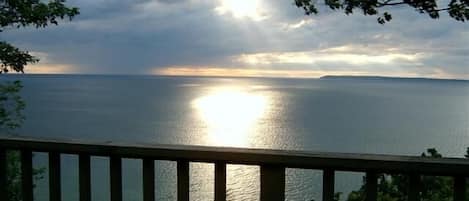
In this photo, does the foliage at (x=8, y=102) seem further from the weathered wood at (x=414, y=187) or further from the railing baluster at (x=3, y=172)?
the weathered wood at (x=414, y=187)

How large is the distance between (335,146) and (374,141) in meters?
3.71

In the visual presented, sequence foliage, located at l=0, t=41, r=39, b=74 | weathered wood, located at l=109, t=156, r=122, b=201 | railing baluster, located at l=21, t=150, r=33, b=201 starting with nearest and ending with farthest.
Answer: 1. weathered wood, located at l=109, t=156, r=122, b=201
2. railing baluster, located at l=21, t=150, r=33, b=201
3. foliage, located at l=0, t=41, r=39, b=74

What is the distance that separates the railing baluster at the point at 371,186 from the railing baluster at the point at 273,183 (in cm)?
31

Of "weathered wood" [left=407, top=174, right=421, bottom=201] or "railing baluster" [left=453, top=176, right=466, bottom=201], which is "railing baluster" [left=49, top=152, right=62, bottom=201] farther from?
"railing baluster" [left=453, top=176, right=466, bottom=201]

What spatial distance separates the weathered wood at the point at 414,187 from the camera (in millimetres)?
1560

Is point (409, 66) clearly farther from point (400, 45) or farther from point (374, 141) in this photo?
point (400, 45)

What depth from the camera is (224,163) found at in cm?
172

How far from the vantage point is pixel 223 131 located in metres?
38.5

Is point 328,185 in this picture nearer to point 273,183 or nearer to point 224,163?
point 273,183

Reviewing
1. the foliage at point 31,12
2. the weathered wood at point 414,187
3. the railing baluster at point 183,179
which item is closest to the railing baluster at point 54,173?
the railing baluster at point 183,179

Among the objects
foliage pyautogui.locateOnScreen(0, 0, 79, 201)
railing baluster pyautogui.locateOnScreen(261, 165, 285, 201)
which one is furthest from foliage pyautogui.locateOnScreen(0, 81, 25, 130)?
railing baluster pyautogui.locateOnScreen(261, 165, 285, 201)

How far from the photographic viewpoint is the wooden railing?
154 cm

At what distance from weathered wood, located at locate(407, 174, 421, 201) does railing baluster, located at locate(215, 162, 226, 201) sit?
0.69m

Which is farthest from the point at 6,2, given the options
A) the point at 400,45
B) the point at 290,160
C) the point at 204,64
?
the point at 204,64
